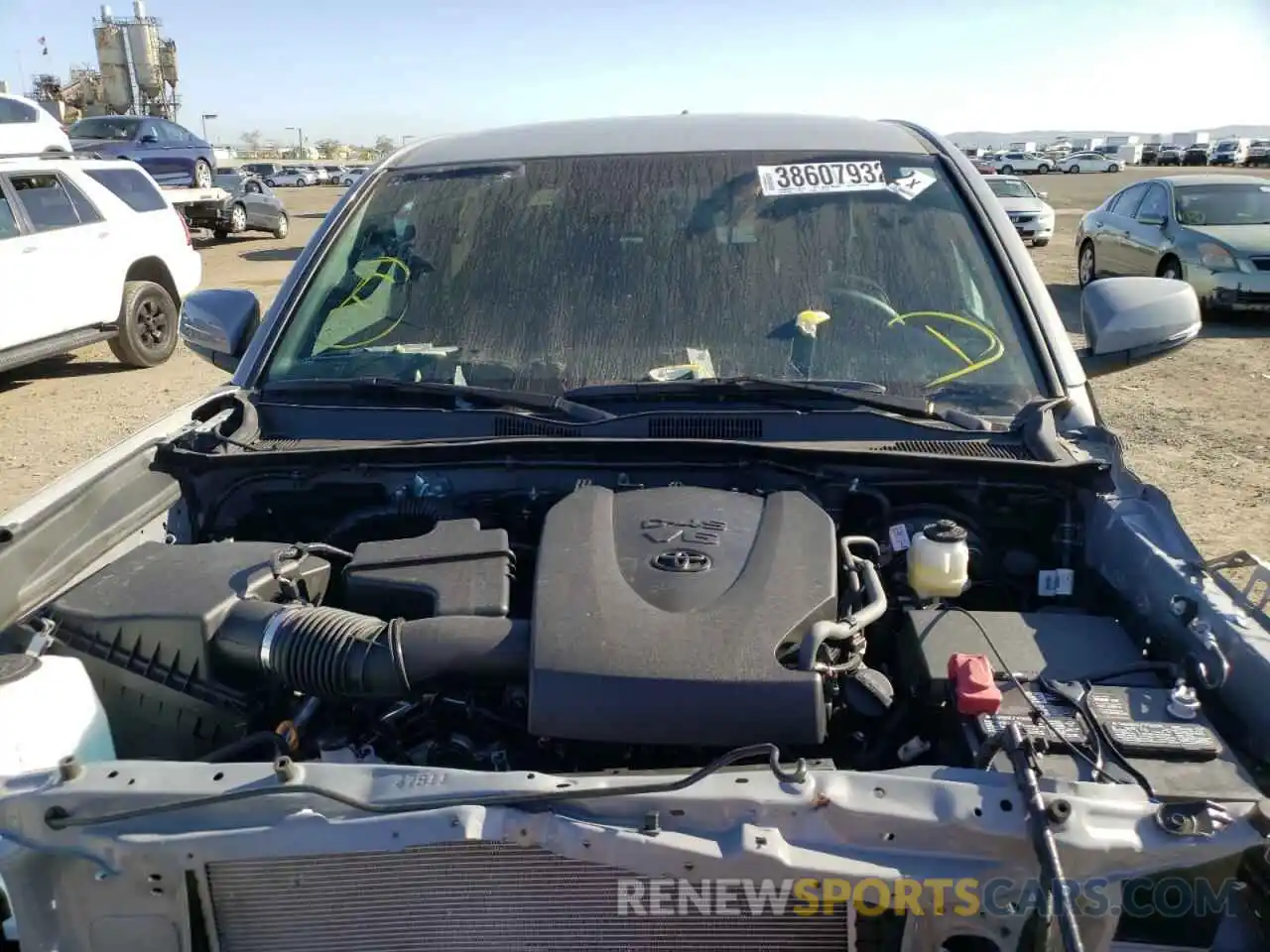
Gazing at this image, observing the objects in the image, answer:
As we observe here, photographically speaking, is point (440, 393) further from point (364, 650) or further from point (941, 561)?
point (941, 561)

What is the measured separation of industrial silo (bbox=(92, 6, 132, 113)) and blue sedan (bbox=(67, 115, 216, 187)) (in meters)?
22.6

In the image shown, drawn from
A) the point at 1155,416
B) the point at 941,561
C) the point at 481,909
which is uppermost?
the point at 941,561

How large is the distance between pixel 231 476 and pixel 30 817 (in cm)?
110

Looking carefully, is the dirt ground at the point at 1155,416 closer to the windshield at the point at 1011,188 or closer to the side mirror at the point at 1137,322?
the side mirror at the point at 1137,322

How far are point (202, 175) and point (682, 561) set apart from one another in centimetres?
2274

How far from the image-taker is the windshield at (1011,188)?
746 inches

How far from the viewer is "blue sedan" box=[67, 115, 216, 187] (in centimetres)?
1983

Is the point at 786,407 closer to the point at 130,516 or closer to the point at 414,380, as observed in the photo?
the point at 414,380

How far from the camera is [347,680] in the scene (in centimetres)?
194

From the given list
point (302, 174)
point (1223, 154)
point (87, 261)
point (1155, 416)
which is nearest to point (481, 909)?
point (1155, 416)

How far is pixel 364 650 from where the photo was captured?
195 centimetres

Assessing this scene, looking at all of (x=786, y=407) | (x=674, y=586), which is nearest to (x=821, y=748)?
(x=674, y=586)

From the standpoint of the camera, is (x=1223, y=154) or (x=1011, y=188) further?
(x=1223, y=154)

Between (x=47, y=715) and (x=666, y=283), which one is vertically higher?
(x=666, y=283)
